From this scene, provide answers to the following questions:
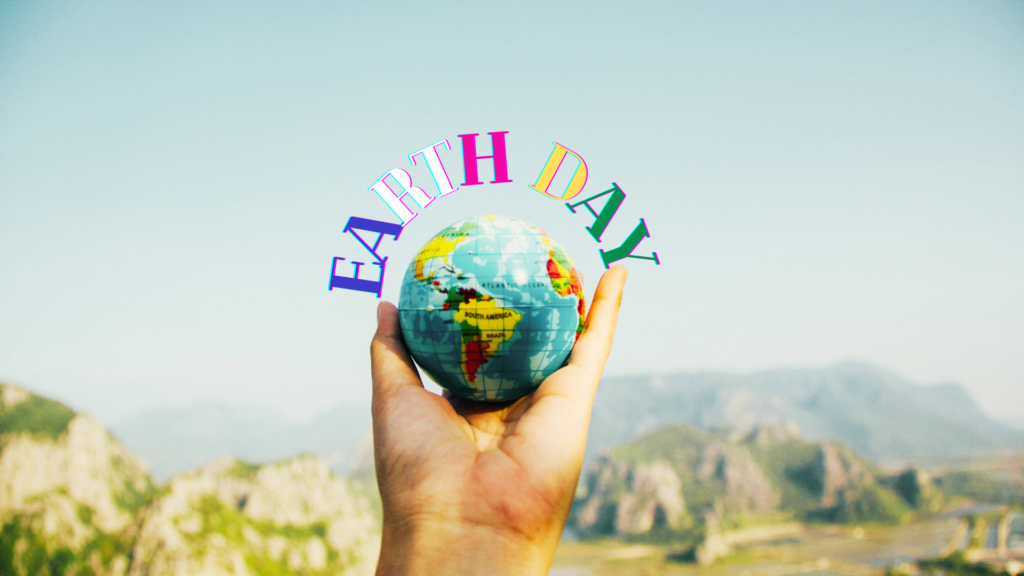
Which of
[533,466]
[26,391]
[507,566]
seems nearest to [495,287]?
[533,466]

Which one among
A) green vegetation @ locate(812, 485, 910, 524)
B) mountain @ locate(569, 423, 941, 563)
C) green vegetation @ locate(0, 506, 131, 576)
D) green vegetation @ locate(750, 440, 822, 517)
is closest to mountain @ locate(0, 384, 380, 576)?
green vegetation @ locate(0, 506, 131, 576)

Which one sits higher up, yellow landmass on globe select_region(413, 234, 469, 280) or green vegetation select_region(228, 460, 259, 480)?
yellow landmass on globe select_region(413, 234, 469, 280)

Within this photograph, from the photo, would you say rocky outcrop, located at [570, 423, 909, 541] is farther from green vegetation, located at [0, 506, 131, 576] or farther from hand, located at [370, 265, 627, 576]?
hand, located at [370, 265, 627, 576]

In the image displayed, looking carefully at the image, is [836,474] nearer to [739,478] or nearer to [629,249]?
[739,478]

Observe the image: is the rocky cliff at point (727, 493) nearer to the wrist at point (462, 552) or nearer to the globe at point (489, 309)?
the globe at point (489, 309)

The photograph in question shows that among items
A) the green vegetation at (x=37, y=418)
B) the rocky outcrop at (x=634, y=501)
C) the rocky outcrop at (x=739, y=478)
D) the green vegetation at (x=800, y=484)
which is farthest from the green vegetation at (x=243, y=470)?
the green vegetation at (x=800, y=484)
